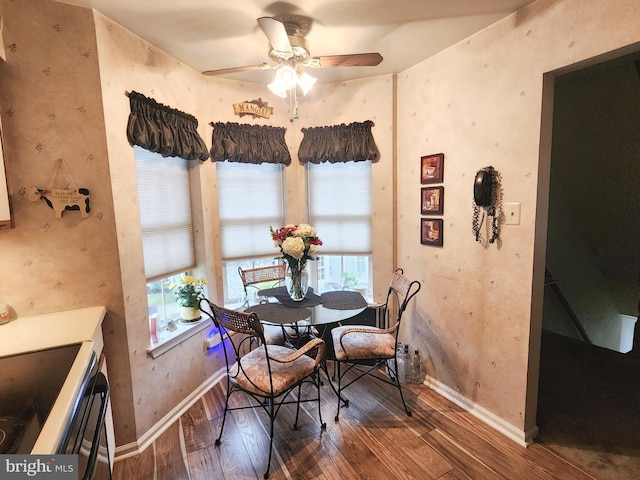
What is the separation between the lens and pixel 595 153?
2.97 meters

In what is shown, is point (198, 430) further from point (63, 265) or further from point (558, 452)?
point (558, 452)

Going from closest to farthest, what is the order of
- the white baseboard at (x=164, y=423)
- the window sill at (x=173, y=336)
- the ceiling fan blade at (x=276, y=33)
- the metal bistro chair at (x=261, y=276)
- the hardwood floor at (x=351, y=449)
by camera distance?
1. the ceiling fan blade at (x=276, y=33)
2. the hardwood floor at (x=351, y=449)
3. the white baseboard at (x=164, y=423)
4. the window sill at (x=173, y=336)
5. the metal bistro chair at (x=261, y=276)

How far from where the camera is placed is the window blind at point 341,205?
9.67 feet

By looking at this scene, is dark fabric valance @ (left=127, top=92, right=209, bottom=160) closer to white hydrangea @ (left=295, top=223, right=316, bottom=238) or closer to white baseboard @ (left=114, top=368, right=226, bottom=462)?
white hydrangea @ (left=295, top=223, right=316, bottom=238)

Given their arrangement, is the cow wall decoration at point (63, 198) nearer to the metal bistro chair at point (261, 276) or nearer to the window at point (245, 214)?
the window at point (245, 214)

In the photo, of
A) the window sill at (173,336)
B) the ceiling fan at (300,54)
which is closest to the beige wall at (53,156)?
the window sill at (173,336)

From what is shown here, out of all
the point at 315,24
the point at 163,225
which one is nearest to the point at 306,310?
the point at 163,225

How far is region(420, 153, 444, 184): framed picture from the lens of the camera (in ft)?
7.64

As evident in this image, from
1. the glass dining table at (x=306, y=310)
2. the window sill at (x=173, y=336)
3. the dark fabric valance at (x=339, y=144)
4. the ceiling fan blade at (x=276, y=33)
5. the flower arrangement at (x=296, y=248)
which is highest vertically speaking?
the ceiling fan blade at (x=276, y=33)

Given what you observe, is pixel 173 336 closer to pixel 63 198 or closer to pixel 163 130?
pixel 63 198

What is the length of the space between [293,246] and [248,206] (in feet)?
3.32

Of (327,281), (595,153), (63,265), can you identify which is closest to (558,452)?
(327,281)

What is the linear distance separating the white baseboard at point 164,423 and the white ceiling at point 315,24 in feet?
8.52

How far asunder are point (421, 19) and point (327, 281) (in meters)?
2.34
